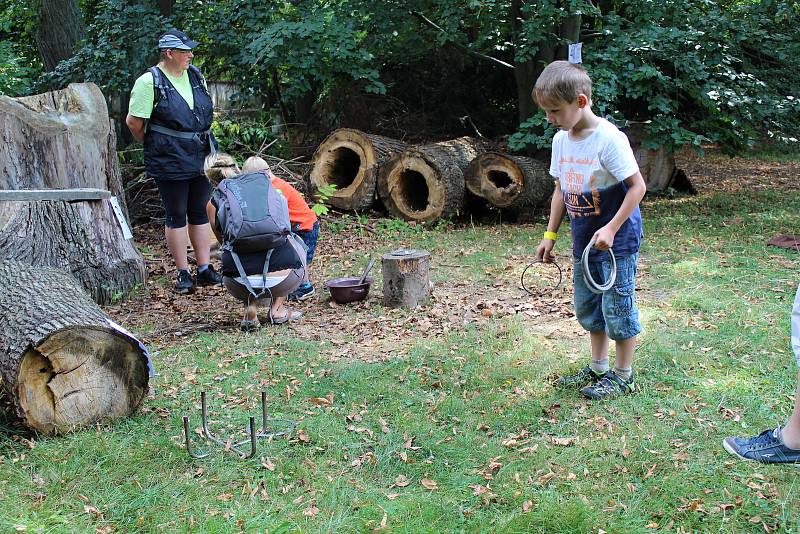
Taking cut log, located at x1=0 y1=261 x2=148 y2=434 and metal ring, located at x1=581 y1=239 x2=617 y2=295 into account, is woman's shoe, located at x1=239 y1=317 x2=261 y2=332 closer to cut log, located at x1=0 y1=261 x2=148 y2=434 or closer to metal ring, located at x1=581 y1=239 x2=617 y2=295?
cut log, located at x1=0 y1=261 x2=148 y2=434

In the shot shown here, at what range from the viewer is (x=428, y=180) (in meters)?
8.98

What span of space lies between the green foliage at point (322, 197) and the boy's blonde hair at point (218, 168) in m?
1.70

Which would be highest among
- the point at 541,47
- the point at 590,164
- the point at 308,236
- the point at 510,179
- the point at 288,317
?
the point at 541,47

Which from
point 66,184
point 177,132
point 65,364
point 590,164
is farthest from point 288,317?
point 590,164

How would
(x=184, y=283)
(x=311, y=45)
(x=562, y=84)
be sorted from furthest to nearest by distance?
(x=311, y=45), (x=184, y=283), (x=562, y=84)

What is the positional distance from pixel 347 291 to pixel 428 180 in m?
3.49

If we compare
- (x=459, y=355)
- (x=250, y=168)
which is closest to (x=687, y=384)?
(x=459, y=355)

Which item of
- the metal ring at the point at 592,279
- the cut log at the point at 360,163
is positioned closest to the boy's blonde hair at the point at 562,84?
the metal ring at the point at 592,279

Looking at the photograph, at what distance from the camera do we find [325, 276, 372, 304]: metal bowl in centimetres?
580

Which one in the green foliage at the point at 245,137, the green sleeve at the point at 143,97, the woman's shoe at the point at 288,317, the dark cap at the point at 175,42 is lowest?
the woman's shoe at the point at 288,317

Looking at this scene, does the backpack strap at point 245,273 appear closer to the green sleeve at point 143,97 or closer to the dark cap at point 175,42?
the green sleeve at point 143,97

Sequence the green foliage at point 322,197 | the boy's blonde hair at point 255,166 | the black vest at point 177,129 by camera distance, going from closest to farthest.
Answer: the boy's blonde hair at point 255,166 → the black vest at point 177,129 → the green foliage at point 322,197

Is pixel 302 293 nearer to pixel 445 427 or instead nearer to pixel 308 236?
pixel 308 236

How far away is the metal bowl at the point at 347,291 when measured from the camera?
19.0 feet
